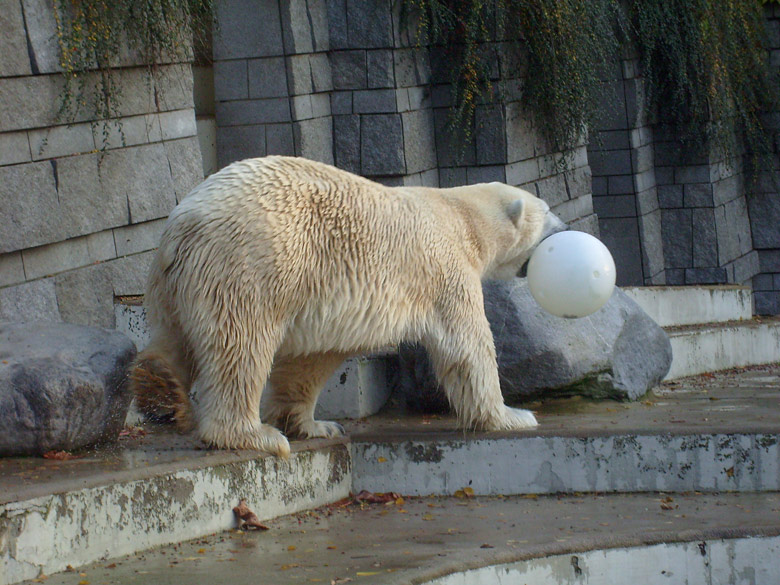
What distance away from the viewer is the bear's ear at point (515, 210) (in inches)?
202

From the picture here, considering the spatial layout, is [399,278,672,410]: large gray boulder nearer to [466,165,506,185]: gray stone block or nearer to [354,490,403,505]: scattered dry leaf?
[354,490,403,505]: scattered dry leaf

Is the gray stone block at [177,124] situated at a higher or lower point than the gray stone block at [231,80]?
lower

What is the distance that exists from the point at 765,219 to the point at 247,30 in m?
7.21

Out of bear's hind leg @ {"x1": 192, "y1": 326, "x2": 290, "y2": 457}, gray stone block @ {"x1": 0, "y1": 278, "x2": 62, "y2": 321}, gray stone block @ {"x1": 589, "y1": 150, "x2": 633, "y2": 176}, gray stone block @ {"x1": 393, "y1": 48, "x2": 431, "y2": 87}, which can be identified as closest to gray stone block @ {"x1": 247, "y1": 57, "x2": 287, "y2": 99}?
gray stone block @ {"x1": 393, "y1": 48, "x2": 431, "y2": 87}

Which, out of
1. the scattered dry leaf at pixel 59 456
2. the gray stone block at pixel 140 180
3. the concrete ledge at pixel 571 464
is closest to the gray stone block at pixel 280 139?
the gray stone block at pixel 140 180

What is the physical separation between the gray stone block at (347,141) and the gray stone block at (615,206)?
3784 millimetres

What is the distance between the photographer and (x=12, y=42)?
4.79 metres

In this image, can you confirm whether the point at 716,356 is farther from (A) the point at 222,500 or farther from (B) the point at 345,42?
(A) the point at 222,500

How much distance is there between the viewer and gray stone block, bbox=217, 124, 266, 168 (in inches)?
277

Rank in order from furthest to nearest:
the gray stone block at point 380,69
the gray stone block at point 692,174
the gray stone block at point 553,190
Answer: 1. the gray stone block at point 692,174
2. the gray stone block at point 553,190
3. the gray stone block at point 380,69

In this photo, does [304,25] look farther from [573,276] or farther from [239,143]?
[573,276]

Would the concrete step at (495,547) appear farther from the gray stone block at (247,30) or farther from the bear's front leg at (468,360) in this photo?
the gray stone block at (247,30)

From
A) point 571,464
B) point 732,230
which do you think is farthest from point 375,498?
point 732,230

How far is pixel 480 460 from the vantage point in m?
4.76
